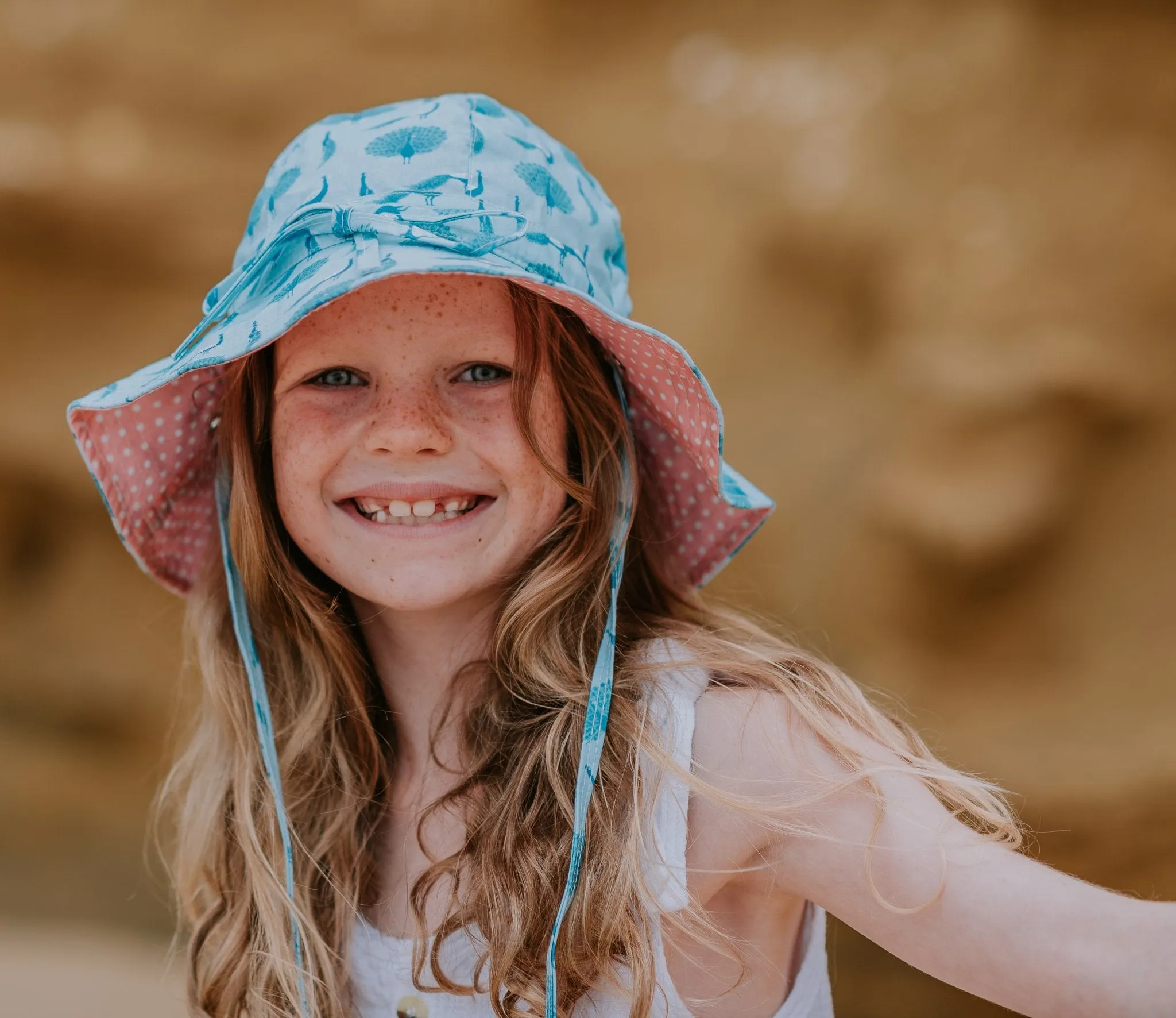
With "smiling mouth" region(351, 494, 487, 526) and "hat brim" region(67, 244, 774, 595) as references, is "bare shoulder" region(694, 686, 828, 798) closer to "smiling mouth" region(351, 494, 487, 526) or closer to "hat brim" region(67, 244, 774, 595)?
"hat brim" region(67, 244, 774, 595)

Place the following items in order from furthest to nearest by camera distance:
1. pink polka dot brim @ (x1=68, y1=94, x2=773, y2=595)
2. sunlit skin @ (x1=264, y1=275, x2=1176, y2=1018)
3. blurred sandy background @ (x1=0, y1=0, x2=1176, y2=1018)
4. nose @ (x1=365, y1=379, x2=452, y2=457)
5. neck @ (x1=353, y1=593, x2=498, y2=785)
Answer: blurred sandy background @ (x1=0, y1=0, x2=1176, y2=1018)
neck @ (x1=353, y1=593, x2=498, y2=785)
nose @ (x1=365, y1=379, x2=452, y2=457)
pink polka dot brim @ (x1=68, y1=94, x2=773, y2=595)
sunlit skin @ (x1=264, y1=275, x2=1176, y2=1018)

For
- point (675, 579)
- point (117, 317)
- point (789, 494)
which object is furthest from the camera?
point (117, 317)

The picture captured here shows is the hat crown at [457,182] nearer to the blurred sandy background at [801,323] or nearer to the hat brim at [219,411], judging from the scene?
the hat brim at [219,411]

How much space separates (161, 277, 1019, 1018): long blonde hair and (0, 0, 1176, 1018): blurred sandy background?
0.50 m

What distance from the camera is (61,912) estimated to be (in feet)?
8.77

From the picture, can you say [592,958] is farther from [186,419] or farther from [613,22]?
[613,22]

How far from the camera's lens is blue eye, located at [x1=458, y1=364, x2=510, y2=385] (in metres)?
1.39

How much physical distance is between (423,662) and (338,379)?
0.40m

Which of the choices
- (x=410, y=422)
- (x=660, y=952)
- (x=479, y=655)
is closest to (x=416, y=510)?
(x=410, y=422)

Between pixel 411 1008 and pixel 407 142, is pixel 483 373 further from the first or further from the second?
pixel 411 1008

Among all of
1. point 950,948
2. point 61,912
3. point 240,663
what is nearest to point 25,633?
point 61,912

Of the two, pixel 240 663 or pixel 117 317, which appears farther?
pixel 117 317

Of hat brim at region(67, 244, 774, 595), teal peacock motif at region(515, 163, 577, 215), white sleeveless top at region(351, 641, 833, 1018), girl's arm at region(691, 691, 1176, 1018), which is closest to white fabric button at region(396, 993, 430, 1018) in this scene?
white sleeveless top at region(351, 641, 833, 1018)

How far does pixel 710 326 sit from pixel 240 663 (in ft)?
3.94
